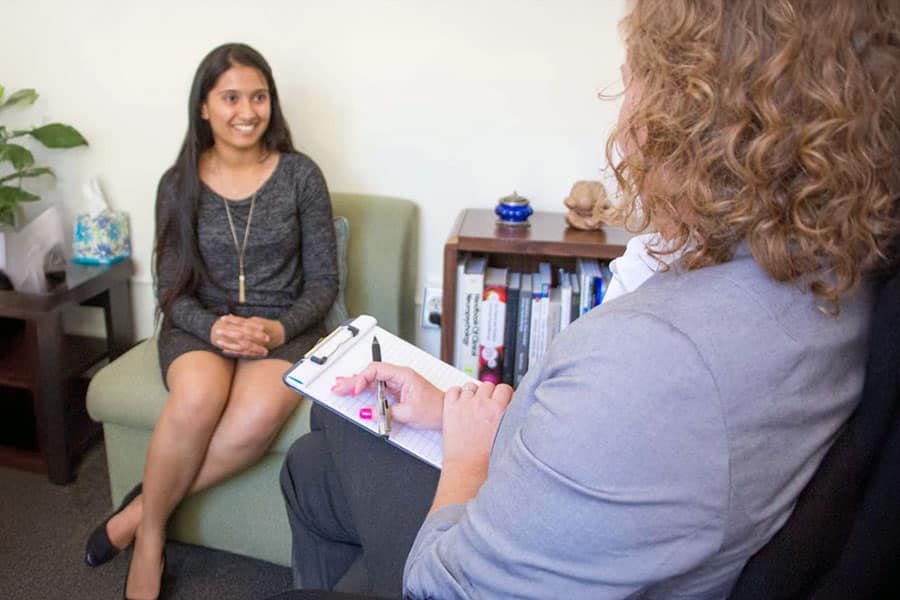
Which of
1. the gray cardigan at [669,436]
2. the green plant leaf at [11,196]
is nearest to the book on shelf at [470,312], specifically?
the gray cardigan at [669,436]

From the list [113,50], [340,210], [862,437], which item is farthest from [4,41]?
[862,437]

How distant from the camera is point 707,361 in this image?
0.60 m

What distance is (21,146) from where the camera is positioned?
7.14 ft

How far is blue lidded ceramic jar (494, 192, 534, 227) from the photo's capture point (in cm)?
187

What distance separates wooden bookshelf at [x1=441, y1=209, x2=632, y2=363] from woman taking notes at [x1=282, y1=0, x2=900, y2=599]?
1033 millimetres

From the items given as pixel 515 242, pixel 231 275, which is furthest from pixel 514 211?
pixel 231 275

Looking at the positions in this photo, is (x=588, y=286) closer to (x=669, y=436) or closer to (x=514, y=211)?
(x=514, y=211)

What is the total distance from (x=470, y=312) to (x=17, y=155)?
1333mm

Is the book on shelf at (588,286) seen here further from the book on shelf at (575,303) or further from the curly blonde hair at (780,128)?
the curly blonde hair at (780,128)

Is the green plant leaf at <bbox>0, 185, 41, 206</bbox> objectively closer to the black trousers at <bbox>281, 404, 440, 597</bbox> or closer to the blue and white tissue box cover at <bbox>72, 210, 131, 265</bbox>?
the blue and white tissue box cover at <bbox>72, 210, 131, 265</bbox>

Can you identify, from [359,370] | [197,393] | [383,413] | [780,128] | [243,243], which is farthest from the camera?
[243,243]

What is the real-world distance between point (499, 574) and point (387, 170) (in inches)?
61.4

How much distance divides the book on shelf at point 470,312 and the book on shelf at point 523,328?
97 millimetres

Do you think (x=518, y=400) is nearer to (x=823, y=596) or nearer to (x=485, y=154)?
(x=823, y=596)
